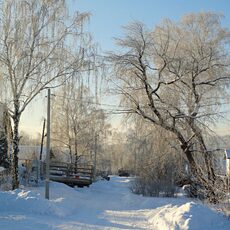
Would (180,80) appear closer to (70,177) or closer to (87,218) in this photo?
(87,218)

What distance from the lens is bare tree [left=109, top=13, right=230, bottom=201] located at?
2272 centimetres

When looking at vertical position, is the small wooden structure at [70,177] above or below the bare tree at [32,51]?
below

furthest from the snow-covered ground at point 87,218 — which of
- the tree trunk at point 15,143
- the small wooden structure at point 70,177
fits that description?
the small wooden structure at point 70,177

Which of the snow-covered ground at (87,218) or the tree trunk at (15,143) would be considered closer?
the snow-covered ground at (87,218)

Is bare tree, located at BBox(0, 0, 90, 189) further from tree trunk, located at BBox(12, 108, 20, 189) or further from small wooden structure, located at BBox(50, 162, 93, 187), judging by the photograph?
small wooden structure, located at BBox(50, 162, 93, 187)

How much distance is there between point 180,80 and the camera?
2331 cm

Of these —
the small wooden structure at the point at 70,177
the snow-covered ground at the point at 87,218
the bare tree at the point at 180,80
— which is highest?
the bare tree at the point at 180,80

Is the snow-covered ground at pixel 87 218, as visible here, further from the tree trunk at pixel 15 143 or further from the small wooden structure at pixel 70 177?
the small wooden structure at pixel 70 177

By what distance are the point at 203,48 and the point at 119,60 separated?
15.0 feet

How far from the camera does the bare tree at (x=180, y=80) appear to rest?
74.5 feet

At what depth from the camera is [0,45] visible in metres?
21.6

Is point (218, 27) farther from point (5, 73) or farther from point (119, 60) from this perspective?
point (5, 73)

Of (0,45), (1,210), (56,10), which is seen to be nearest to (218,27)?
(56,10)

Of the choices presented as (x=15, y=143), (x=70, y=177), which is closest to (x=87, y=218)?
(x=15, y=143)
